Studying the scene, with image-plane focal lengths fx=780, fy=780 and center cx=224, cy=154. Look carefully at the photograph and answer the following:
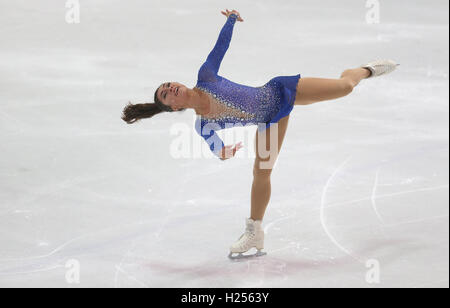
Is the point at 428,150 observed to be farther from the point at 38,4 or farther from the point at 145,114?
the point at 38,4

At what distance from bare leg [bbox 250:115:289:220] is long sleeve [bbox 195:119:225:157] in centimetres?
33

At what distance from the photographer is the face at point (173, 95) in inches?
171

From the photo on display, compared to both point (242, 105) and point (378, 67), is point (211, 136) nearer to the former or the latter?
point (242, 105)

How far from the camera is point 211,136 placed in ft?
14.6

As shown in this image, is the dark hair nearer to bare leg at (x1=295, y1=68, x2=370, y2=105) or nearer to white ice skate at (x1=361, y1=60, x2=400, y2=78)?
bare leg at (x1=295, y1=68, x2=370, y2=105)

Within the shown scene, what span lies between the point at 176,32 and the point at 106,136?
2.76 metres

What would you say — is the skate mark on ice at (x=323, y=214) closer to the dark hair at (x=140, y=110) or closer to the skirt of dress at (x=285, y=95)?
the skirt of dress at (x=285, y=95)

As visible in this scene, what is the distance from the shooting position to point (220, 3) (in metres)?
9.49

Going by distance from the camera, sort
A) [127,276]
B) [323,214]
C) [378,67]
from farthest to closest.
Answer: [323,214] → [378,67] → [127,276]

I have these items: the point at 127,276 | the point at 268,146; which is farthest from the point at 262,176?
the point at 127,276

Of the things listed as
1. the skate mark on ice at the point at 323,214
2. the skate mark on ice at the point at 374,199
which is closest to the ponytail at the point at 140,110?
the skate mark on ice at the point at 323,214

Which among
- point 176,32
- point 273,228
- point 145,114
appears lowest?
point 273,228

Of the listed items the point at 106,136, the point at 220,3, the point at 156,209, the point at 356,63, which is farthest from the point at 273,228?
the point at 220,3

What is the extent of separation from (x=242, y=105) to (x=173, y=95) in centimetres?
45
